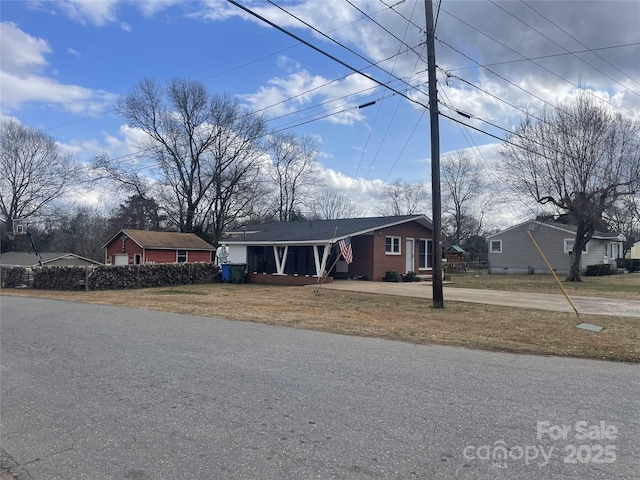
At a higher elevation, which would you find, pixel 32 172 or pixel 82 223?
pixel 32 172

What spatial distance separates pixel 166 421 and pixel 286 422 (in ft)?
3.91

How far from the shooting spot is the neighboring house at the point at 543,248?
122ft

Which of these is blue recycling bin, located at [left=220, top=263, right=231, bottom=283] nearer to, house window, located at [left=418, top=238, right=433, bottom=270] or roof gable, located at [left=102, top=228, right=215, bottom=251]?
house window, located at [left=418, top=238, right=433, bottom=270]

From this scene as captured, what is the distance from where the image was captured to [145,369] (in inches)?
267

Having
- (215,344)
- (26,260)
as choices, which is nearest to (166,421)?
(215,344)

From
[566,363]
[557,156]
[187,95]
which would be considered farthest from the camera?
[187,95]

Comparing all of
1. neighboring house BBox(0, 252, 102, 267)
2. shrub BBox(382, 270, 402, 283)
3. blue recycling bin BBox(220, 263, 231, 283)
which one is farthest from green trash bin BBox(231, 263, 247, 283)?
neighboring house BBox(0, 252, 102, 267)

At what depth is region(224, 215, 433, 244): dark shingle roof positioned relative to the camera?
24750 millimetres

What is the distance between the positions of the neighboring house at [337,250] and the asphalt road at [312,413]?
1607 cm

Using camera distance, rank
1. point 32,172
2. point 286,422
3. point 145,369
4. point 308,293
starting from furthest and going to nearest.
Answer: point 32,172 → point 308,293 → point 145,369 → point 286,422

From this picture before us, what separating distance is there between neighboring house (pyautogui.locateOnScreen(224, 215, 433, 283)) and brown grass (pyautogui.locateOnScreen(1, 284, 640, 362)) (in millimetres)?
7758

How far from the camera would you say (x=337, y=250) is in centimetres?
2503

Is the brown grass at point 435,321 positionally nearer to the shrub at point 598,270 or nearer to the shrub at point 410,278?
the shrub at point 410,278

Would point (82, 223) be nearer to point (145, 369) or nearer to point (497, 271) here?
point (497, 271)
